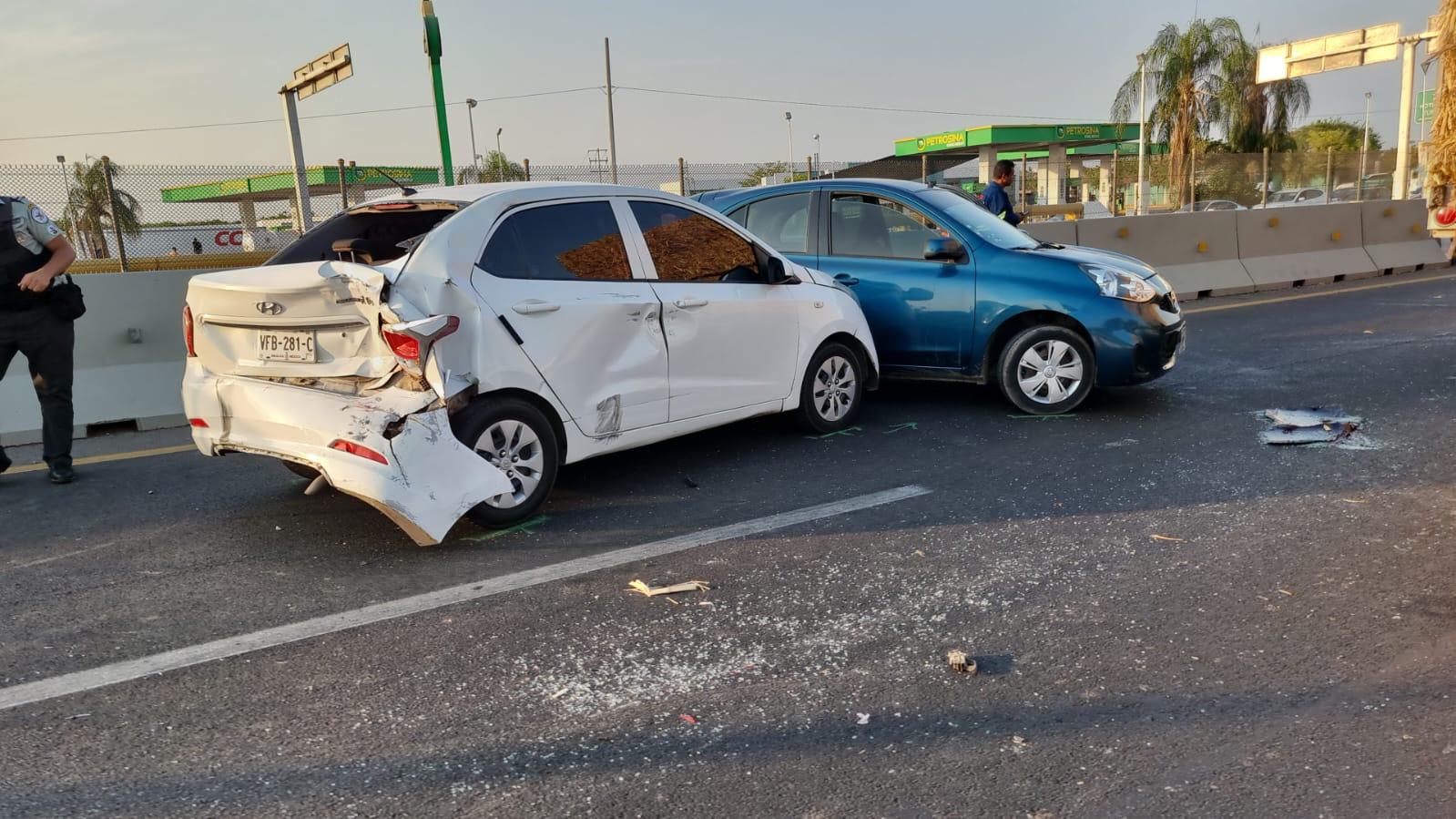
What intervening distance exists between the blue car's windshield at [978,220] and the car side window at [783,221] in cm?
88

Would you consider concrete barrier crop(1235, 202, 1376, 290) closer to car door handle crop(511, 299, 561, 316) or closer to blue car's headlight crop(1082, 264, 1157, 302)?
blue car's headlight crop(1082, 264, 1157, 302)

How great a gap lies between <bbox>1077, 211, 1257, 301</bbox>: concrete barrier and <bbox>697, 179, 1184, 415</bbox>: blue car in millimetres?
6312

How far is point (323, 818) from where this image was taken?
8.38 feet

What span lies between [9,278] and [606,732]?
15.6 ft

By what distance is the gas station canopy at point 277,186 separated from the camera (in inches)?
539

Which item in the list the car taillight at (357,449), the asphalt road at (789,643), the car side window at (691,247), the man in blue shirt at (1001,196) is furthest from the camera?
the man in blue shirt at (1001,196)

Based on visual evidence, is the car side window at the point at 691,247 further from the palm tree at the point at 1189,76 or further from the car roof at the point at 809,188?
the palm tree at the point at 1189,76

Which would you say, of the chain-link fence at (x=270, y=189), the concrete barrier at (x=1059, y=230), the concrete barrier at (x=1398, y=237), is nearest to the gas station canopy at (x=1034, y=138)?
the chain-link fence at (x=270, y=189)

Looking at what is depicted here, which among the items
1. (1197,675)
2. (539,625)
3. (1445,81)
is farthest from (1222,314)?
(539,625)

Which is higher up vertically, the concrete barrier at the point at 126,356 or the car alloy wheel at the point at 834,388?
the concrete barrier at the point at 126,356

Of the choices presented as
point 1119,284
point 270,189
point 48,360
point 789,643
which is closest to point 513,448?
point 789,643

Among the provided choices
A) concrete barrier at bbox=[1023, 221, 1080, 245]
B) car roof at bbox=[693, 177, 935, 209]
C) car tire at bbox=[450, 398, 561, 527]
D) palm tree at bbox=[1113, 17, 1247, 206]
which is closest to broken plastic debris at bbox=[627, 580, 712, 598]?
car tire at bbox=[450, 398, 561, 527]

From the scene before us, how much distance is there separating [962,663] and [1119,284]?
13.9ft

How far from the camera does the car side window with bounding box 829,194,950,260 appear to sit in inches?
282
